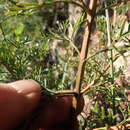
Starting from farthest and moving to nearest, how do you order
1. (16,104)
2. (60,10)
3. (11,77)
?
(60,10) → (11,77) → (16,104)

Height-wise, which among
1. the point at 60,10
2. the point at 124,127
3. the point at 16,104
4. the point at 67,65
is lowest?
the point at 124,127

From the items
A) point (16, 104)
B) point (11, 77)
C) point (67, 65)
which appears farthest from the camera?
point (67, 65)

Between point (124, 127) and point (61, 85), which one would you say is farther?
point (61, 85)

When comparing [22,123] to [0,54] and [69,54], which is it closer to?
[0,54]

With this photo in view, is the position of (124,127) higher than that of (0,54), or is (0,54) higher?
(0,54)

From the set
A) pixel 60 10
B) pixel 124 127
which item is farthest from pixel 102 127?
pixel 60 10

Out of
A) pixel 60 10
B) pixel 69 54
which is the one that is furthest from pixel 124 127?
pixel 60 10

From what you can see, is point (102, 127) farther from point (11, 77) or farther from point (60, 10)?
point (60, 10)
